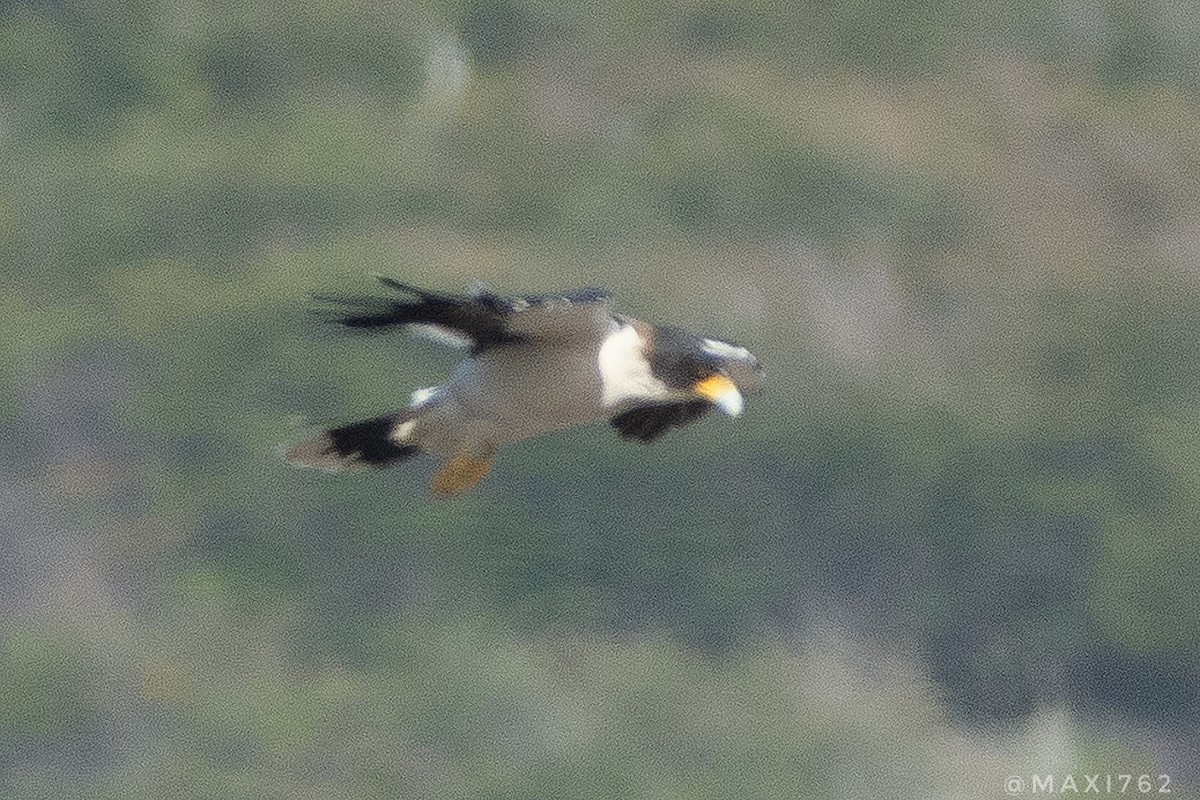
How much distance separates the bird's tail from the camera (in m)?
7.70

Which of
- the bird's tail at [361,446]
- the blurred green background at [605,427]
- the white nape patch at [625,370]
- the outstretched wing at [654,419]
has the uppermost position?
the blurred green background at [605,427]

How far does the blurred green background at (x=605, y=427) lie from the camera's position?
17.7 meters

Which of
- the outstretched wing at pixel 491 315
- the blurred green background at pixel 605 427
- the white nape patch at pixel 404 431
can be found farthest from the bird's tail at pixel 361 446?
the blurred green background at pixel 605 427

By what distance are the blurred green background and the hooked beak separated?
27.9 feet

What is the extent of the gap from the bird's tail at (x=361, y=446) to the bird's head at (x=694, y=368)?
890 mm

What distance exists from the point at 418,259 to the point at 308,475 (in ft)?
7.59

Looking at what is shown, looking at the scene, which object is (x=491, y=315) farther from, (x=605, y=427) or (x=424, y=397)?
(x=605, y=427)

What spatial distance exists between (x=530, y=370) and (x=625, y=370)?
30 cm

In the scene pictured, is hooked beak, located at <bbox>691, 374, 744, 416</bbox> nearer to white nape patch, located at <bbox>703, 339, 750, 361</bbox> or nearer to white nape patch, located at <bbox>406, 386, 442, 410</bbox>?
white nape patch, located at <bbox>703, 339, 750, 361</bbox>

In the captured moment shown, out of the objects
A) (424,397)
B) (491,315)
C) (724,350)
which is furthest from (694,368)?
(424,397)

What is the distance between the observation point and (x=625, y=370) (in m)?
7.28

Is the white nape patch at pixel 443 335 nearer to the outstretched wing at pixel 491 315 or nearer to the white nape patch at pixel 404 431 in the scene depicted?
the outstretched wing at pixel 491 315

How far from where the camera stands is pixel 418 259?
→ 68.3ft

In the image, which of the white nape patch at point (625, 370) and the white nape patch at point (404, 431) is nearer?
the white nape patch at point (625, 370)
